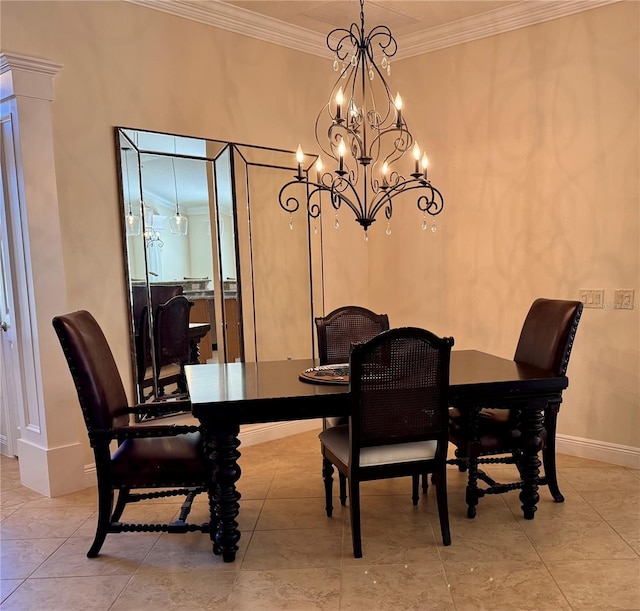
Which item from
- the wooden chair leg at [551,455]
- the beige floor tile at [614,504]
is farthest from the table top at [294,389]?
the beige floor tile at [614,504]

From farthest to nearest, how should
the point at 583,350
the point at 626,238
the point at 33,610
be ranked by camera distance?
1. the point at 583,350
2. the point at 626,238
3. the point at 33,610

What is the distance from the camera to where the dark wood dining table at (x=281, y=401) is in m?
2.38

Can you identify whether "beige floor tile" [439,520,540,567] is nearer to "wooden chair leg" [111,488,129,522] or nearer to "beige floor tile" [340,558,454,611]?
"beige floor tile" [340,558,454,611]

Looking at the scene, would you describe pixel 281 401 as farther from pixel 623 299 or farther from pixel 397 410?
pixel 623 299

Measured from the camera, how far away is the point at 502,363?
3.00 m

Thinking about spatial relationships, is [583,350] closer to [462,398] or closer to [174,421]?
[462,398]

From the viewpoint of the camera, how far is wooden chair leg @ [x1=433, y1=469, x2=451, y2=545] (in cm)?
252

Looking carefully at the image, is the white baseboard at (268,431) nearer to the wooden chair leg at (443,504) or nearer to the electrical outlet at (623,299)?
the wooden chair leg at (443,504)

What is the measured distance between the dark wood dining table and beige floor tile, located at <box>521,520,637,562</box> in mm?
127

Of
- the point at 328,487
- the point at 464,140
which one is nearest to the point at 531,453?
the point at 328,487

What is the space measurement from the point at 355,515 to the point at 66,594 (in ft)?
3.87

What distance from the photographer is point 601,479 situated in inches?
130

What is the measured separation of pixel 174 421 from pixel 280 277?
1273mm

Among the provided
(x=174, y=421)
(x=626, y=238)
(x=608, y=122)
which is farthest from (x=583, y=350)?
(x=174, y=421)
